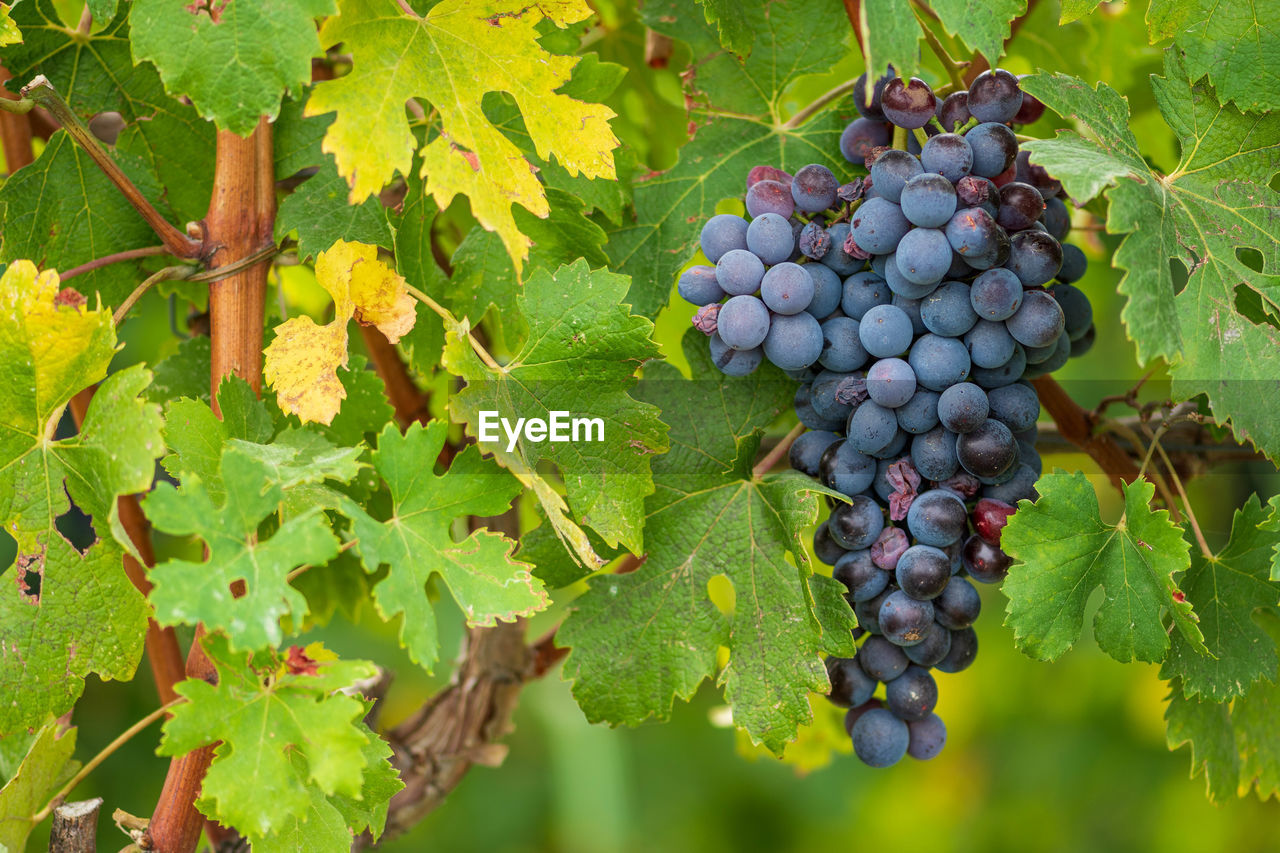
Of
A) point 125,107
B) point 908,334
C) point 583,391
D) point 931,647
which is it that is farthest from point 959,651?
point 125,107

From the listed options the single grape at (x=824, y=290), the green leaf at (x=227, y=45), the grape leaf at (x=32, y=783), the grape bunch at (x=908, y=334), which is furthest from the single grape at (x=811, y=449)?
the grape leaf at (x=32, y=783)

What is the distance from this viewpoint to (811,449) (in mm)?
845

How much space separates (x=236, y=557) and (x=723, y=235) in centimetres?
43

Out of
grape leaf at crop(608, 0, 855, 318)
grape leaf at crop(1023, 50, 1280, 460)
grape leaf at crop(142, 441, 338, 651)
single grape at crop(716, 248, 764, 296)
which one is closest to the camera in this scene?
grape leaf at crop(142, 441, 338, 651)

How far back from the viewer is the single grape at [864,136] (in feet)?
2.72

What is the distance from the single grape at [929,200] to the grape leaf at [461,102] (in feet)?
0.70

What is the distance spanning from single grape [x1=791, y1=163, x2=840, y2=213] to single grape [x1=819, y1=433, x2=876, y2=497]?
0.19 m

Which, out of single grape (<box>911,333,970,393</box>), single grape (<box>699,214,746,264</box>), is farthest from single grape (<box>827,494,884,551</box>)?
single grape (<box>699,214,746,264</box>)

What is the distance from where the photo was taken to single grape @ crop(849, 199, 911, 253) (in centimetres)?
75

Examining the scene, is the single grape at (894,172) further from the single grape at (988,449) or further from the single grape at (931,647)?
the single grape at (931,647)

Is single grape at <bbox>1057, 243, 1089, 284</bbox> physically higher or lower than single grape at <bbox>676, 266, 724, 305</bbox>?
lower

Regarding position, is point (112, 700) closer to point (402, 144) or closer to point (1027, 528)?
point (402, 144)

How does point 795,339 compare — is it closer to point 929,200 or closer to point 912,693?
point 929,200

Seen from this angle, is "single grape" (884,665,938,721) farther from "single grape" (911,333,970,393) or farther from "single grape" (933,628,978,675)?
"single grape" (911,333,970,393)
